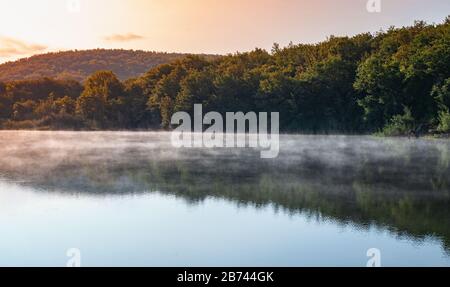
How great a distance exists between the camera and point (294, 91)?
152 feet

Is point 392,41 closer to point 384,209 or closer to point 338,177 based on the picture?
point 338,177

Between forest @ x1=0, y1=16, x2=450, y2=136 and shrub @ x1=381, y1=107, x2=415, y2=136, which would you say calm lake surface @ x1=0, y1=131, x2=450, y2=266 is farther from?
forest @ x1=0, y1=16, x2=450, y2=136

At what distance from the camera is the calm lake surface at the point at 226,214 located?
7613 mm

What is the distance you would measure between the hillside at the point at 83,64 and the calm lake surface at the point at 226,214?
274 ft

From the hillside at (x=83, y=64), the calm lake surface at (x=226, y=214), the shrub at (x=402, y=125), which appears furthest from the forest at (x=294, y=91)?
the hillside at (x=83, y=64)

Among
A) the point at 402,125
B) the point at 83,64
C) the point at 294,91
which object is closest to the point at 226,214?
the point at 402,125

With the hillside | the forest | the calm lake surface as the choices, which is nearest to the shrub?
the forest

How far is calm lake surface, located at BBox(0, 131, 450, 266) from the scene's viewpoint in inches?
300

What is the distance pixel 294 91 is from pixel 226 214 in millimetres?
36657

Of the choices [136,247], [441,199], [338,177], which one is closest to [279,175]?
[338,177]

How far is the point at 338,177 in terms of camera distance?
619 inches

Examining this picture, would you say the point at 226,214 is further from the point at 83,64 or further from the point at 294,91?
the point at 83,64

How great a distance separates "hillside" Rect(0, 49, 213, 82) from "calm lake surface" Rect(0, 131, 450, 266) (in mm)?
83559

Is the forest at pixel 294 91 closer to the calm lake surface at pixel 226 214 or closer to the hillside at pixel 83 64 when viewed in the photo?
the calm lake surface at pixel 226 214
